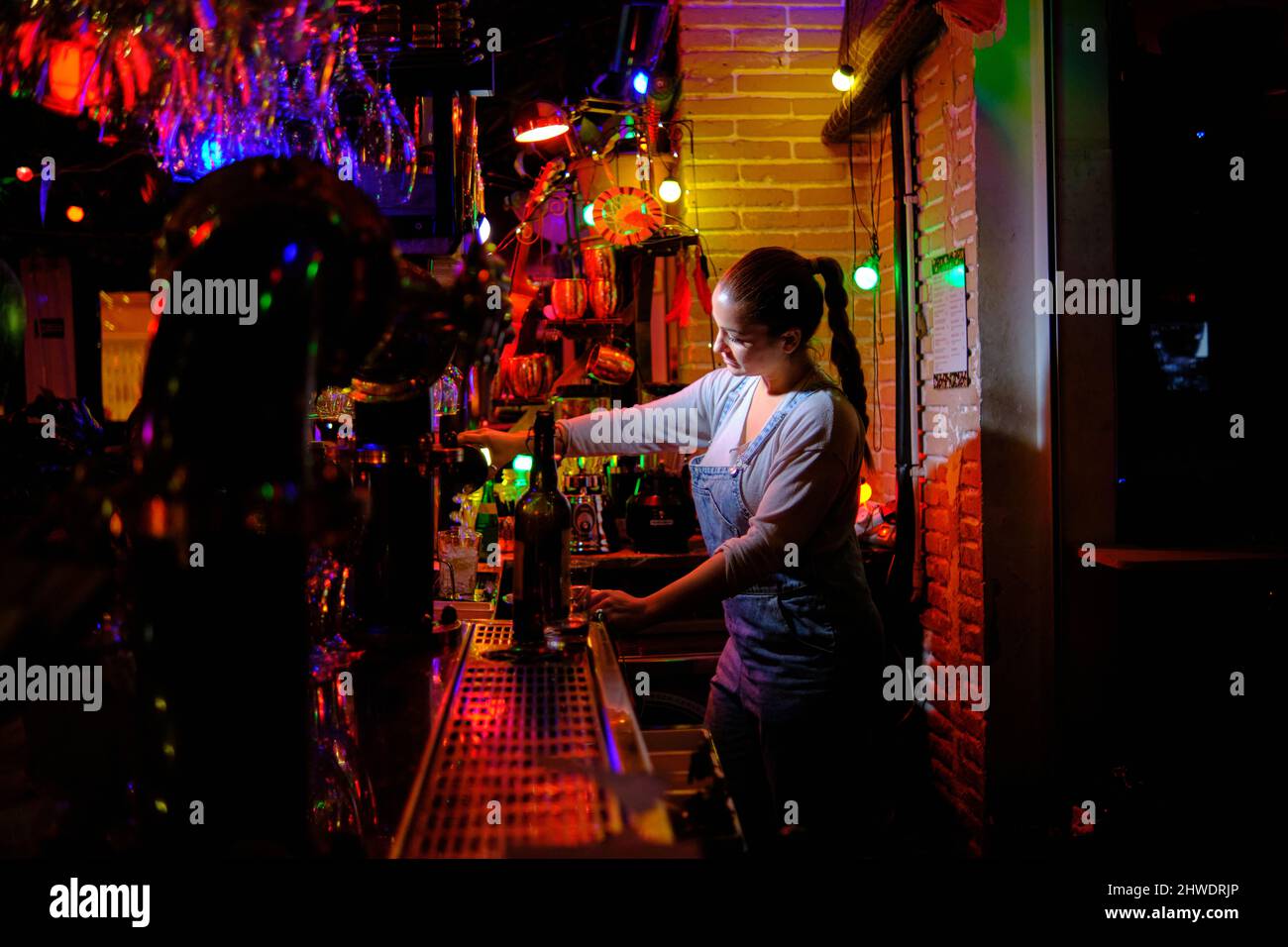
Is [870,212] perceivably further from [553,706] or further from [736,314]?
[553,706]

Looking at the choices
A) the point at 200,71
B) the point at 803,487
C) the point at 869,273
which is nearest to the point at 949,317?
the point at 869,273

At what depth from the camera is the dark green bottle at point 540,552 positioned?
1737 mm

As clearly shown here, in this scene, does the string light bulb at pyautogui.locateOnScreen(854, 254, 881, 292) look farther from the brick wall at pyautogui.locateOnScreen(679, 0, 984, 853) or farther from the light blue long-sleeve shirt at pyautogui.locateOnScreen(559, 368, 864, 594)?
the light blue long-sleeve shirt at pyautogui.locateOnScreen(559, 368, 864, 594)

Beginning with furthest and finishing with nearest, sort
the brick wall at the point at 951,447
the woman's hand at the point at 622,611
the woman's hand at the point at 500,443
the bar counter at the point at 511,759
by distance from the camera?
1. the brick wall at the point at 951,447
2. the woman's hand at the point at 500,443
3. the woman's hand at the point at 622,611
4. the bar counter at the point at 511,759

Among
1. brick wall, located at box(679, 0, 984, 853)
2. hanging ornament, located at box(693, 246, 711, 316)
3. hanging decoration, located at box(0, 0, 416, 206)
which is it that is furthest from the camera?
brick wall, located at box(679, 0, 984, 853)

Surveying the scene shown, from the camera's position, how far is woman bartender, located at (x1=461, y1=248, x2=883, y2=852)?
2.13 m

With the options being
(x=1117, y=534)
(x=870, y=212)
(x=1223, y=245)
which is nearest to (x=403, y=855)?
(x=1117, y=534)

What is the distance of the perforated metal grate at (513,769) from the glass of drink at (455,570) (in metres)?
1.48

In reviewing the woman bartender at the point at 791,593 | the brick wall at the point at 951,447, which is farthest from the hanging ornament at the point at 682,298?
the woman bartender at the point at 791,593

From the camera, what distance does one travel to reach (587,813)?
958 millimetres

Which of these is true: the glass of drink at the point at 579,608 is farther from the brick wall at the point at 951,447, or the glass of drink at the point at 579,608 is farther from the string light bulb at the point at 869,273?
the string light bulb at the point at 869,273

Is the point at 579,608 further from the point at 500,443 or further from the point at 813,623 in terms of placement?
the point at 500,443

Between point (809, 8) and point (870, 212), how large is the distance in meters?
0.90

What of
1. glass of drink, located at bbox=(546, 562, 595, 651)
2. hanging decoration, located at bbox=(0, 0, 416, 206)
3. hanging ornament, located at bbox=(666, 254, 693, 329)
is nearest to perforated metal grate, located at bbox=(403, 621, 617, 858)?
glass of drink, located at bbox=(546, 562, 595, 651)
